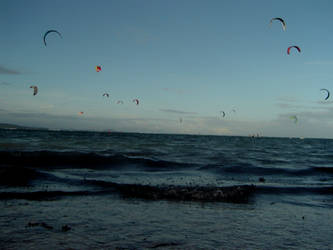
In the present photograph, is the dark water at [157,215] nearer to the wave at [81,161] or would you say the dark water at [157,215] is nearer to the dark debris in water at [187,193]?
the dark debris in water at [187,193]

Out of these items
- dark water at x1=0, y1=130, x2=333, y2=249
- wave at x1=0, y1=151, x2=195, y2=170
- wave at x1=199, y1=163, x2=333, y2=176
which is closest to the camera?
dark water at x1=0, y1=130, x2=333, y2=249

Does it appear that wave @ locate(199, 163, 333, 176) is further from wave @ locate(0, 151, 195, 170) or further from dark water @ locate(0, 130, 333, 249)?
dark water @ locate(0, 130, 333, 249)

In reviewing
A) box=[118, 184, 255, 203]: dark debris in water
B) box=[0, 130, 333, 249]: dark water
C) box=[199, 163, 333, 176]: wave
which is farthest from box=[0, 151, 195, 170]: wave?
box=[118, 184, 255, 203]: dark debris in water

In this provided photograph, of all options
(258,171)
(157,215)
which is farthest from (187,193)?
(258,171)

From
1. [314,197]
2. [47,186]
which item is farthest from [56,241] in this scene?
[314,197]

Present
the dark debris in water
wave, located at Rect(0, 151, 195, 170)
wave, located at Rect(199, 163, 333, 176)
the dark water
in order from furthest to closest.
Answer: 1. wave, located at Rect(0, 151, 195, 170)
2. wave, located at Rect(199, 163, 333, 176)
3. the dark debris in water
4. the dark water

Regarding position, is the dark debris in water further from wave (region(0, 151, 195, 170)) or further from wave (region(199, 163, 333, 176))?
wave (region(0, 151, 195, 170))

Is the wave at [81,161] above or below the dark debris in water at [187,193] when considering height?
below

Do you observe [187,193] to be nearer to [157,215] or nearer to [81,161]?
[157,215]

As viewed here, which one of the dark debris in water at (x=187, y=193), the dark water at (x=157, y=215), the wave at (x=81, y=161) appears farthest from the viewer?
the wave at (x=81, y=161)

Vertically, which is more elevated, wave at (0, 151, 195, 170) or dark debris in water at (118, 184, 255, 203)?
dark debris in water at (118, 184, 255, 203)

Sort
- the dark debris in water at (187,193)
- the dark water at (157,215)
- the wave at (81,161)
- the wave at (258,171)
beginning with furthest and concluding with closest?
1. the wave at (81,161)
2. the wave at (258,171)
3. the dark debris in water at (187,193)
4. the dark water at (157,215)

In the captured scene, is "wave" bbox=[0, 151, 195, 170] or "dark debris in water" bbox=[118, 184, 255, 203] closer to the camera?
"dark debris in water" bbox=[118, 184, 255, 203]

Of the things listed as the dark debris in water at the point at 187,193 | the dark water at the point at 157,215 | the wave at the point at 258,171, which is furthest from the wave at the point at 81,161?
the dark debris in water at the point at 187,193
